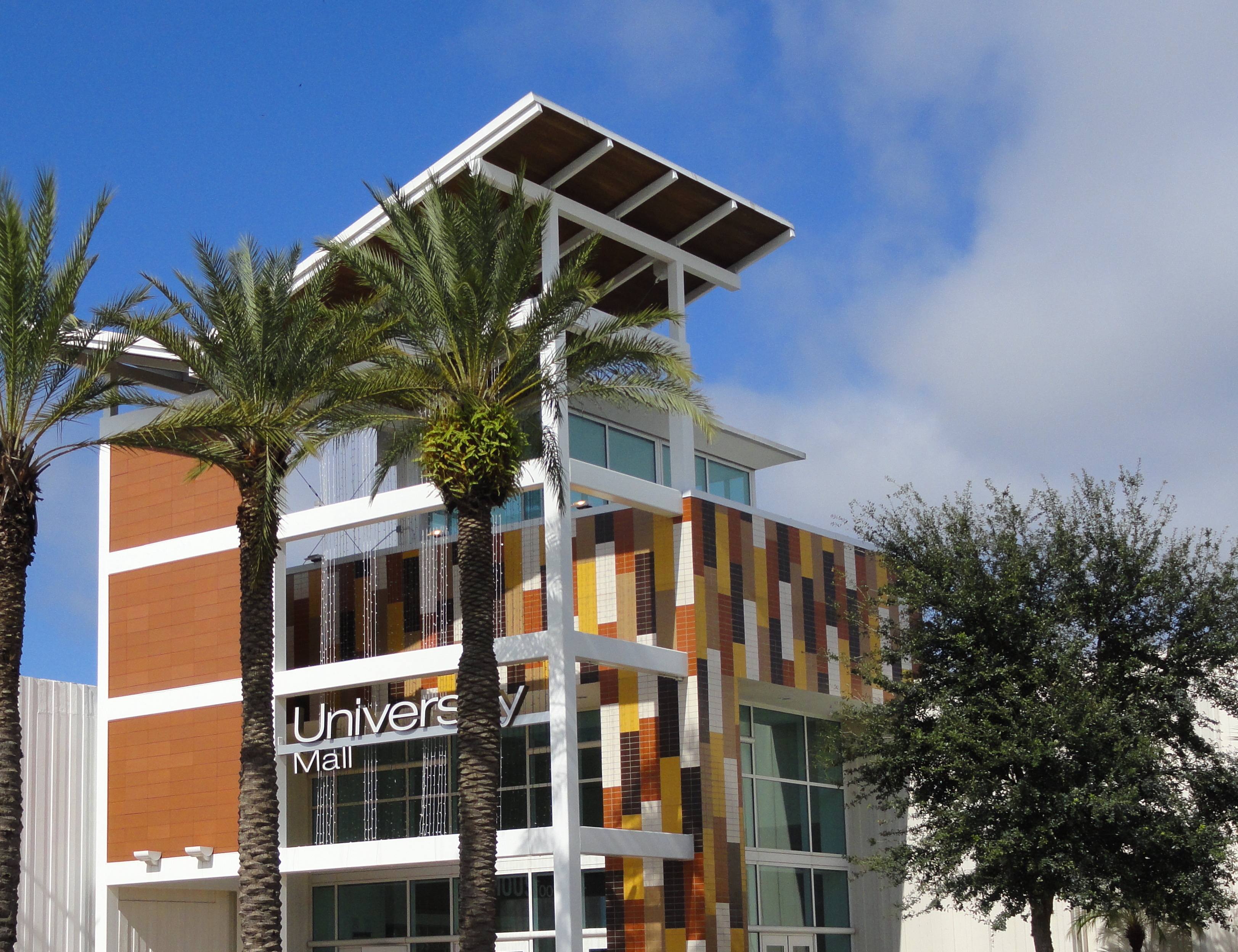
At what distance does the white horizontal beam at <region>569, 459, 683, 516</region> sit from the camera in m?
28.8

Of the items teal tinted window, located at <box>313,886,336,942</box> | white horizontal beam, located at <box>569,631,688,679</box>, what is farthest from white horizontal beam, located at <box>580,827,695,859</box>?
teal tinted window, located at <box>313,886,336,942</box>

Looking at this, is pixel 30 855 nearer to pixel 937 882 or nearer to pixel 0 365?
pixel 0 365

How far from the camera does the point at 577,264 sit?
79.5 feet

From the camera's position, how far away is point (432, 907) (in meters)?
34.0

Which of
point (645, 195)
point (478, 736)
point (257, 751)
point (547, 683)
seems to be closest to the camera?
point (478, 736)

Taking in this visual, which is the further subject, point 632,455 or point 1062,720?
point 632,455

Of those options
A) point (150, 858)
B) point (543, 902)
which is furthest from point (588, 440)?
point (150, 858)

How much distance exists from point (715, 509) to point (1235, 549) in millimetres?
9752

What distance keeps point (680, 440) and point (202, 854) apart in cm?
1295

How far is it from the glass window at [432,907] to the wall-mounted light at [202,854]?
491 centimetres

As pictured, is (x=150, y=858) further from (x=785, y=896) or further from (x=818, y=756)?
(x=818, y=756)

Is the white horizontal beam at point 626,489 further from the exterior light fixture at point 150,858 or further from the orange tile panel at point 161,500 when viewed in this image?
the exterior light fixture at point 150,858

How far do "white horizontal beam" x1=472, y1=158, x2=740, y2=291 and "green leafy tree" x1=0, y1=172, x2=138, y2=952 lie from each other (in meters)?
8.86

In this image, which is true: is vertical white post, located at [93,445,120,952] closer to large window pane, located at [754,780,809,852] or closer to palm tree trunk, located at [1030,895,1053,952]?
large window pane, located at [754,780,809,852]
